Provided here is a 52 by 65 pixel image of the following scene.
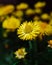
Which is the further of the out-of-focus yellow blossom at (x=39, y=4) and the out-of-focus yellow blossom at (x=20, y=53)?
the out-of-focus yellow blossom at (x=39, y=4)

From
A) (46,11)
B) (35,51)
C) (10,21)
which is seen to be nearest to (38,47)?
(35,51)

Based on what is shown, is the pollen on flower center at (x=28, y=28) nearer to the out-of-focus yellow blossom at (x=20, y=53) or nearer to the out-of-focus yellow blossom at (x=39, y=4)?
the out-of-focus yellow blossom at (x=20, y=53)

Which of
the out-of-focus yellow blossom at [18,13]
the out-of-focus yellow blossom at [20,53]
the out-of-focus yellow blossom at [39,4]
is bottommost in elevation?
the out-of-focus yellow blossom at [20,53]

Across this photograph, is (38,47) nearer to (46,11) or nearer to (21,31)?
(21,31)

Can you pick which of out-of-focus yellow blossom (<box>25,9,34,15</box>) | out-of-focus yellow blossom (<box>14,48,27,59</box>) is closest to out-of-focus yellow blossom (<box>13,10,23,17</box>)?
out-of-focus yellow blossom (<box>25,9,34,15</box>)

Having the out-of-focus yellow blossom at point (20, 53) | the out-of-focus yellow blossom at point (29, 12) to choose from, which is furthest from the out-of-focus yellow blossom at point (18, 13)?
the out-of-focus yellow blossom at point (20, 53)

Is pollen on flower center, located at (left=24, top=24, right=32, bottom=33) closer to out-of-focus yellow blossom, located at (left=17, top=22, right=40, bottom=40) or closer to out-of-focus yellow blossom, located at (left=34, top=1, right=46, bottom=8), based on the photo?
out-of-focus yellow blossom, located at (left=17, top=22, right=40, bottom=40)

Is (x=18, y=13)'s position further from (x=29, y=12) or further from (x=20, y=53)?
(x=20, y=53)
